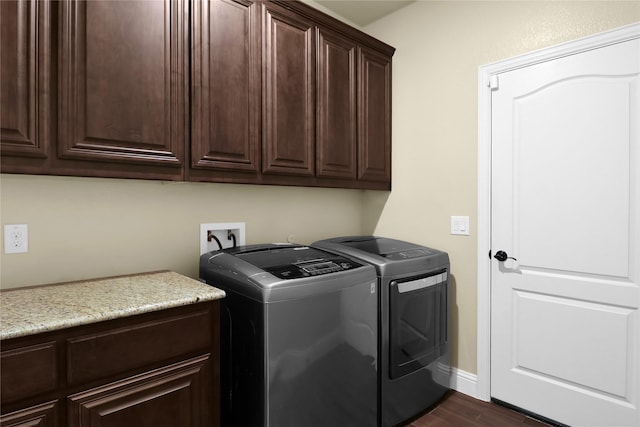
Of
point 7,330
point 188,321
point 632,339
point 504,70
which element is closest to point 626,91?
point 504,70

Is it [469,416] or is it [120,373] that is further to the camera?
[469,416]

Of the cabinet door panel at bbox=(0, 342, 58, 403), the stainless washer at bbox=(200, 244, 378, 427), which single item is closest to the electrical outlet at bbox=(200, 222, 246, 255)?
the stainless washer at bbox=(200, 244, 378, 427)

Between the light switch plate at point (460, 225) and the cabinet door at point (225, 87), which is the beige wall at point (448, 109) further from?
the cabinet door at point (225, 87)

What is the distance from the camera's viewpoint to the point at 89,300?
1307 millimetres

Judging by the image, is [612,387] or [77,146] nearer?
[77,146]

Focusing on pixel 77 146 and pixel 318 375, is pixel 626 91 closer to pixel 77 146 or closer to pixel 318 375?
pixel 318 375

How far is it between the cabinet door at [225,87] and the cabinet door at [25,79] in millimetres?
561

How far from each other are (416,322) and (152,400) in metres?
1.44

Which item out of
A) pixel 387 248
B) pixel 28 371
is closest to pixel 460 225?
pixel 387 248

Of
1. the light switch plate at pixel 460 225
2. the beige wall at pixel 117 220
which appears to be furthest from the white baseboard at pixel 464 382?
the beige wall at pixel 117 220

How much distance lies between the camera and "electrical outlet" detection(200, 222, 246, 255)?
6.89ft

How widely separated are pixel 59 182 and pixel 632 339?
9.41 ft

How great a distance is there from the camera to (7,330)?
1007 mm

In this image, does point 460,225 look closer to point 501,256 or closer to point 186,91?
point 501,256
